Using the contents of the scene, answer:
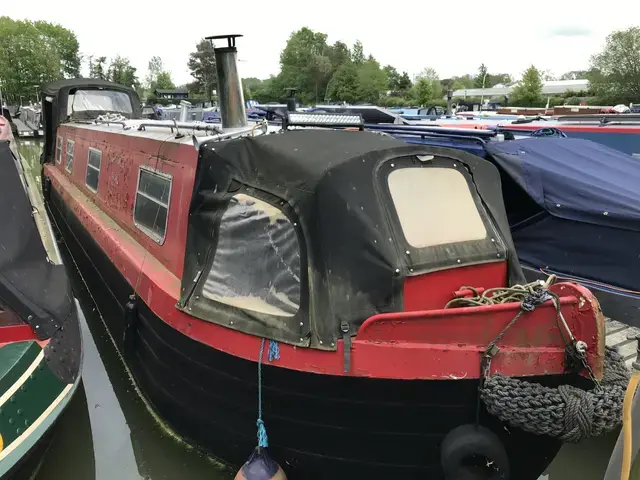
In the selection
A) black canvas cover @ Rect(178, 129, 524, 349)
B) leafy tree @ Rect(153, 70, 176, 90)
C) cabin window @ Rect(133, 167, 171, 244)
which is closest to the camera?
black canvas cover @ Rect(178, 129, 524, 349)

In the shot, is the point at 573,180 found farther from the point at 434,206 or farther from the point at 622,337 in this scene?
the point at 434,206

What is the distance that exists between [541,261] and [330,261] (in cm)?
253

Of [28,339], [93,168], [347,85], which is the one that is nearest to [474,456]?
[28,339]

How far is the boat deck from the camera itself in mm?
3745

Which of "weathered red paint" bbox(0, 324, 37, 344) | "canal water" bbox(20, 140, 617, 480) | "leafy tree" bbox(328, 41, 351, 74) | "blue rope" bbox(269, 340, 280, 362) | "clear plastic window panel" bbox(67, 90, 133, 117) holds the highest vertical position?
"leafy tree" bbox(328, 41, 351, 74)

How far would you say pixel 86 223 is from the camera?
20.0ft

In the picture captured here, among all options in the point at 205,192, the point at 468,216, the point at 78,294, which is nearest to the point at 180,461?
the point at 205,192

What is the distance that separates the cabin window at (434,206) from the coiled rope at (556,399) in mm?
651

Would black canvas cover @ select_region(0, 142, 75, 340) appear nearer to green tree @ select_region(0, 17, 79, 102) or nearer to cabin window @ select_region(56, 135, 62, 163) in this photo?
cabin window @ select_region(56, 135, 62, 163)

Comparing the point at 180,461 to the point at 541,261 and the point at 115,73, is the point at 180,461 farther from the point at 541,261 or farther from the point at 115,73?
the point at 115,73

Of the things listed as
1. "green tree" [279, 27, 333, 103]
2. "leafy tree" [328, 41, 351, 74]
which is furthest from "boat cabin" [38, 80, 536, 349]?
"leafy tree" [328, 41, 351, 74]

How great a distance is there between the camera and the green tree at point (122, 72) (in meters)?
64.4

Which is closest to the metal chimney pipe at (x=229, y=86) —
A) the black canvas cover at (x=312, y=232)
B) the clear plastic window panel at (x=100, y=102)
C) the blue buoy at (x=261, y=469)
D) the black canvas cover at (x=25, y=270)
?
the black canvas cover at (x=312, y=232)

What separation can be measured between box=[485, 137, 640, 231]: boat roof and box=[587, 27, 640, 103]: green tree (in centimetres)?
4473
